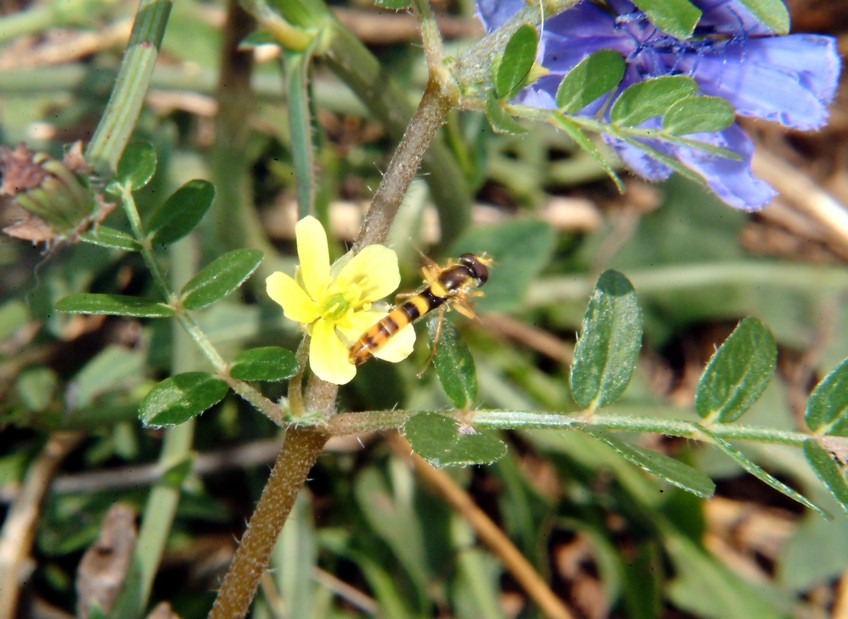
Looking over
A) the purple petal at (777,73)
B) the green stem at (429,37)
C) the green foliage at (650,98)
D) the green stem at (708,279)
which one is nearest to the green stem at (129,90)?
the green stem at (429,37)

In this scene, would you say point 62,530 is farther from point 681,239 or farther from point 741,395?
point 681,239

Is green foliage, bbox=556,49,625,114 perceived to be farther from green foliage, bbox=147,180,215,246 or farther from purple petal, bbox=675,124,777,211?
green foliage, bbox=147,180,215,246

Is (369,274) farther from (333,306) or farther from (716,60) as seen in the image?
(716,60)

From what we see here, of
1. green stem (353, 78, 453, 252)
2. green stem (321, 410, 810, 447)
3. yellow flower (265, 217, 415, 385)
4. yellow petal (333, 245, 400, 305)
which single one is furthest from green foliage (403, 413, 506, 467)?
green stem (353, 78, 453, 252)

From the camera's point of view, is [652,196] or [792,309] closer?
[792,309]

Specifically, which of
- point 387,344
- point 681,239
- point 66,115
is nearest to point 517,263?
point 681,239

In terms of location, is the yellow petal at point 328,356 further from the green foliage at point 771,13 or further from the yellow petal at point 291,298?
the green foliage at point 771,13

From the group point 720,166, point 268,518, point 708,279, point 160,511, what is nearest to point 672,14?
point 720,166
